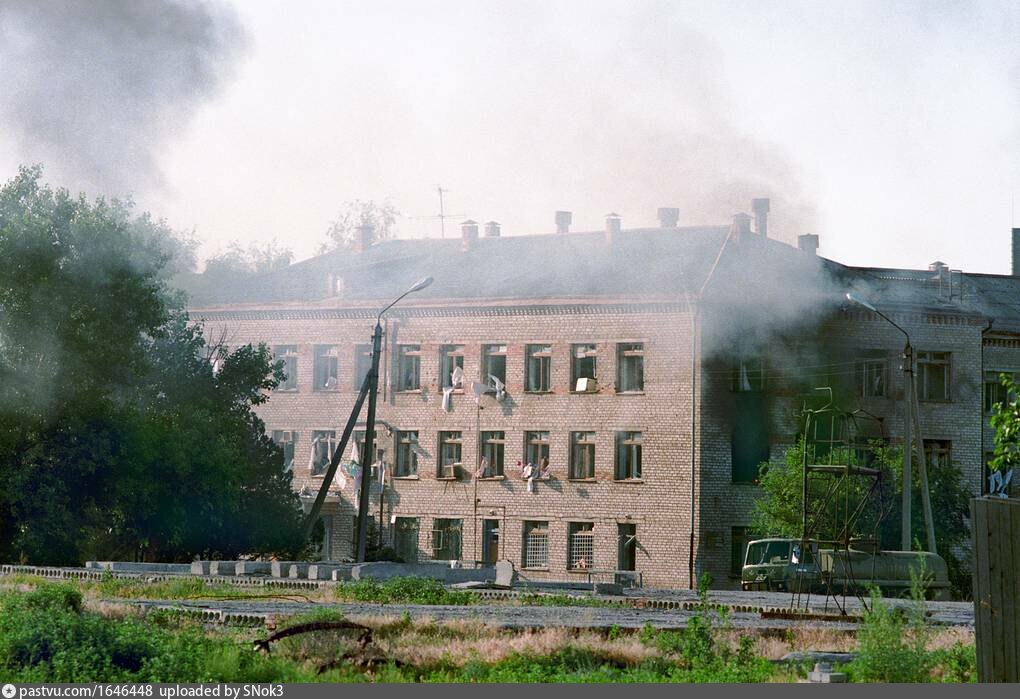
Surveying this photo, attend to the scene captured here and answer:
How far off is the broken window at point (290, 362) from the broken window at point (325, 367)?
72cm

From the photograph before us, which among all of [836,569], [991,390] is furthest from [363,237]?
[836,569]

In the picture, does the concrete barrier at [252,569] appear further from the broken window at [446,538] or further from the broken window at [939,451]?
the broken window at [939,451]

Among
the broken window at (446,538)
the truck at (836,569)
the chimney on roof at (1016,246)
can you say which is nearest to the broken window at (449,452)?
the broken window at (446,538)

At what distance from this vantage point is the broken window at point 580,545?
4891 centimetres

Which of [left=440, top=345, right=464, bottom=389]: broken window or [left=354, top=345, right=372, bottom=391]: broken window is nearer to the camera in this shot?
[left=440, top=345, right=464, bottom=389]: broken window

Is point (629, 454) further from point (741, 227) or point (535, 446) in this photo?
point (741, 227)

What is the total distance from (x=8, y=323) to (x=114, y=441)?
396 centimetres

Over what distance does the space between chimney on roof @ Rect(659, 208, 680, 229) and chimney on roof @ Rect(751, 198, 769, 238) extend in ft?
8.42

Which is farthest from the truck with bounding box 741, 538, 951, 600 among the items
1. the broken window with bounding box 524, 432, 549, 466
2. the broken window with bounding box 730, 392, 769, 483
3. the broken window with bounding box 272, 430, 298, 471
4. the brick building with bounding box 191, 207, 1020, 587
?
the broken window with bounding box 272, 430, 298, 471

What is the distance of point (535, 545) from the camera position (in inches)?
1972

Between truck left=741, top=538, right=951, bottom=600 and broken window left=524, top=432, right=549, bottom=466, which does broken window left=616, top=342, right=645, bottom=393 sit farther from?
truck left=741, top=538, right=951, bottom=600

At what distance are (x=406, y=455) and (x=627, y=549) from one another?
8.66 m

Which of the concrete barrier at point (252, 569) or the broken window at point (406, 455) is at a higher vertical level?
the broken window at point (406, 455)

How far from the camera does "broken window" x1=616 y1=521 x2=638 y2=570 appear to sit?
48375mm
